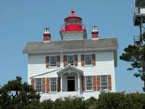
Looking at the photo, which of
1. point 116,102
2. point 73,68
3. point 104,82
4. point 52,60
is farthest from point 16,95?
point 104,82

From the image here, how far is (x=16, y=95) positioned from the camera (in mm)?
19047

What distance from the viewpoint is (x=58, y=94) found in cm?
2691

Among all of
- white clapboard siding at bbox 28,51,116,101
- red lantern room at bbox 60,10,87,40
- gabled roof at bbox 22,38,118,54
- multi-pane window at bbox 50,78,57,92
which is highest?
red lantern room at bbox 60,10,87,40

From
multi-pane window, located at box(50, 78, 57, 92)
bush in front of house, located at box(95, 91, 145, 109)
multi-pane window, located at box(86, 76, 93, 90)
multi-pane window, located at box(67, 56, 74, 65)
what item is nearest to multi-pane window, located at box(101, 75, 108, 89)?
multi-pane window, located at box(86, 76, 93, 90)

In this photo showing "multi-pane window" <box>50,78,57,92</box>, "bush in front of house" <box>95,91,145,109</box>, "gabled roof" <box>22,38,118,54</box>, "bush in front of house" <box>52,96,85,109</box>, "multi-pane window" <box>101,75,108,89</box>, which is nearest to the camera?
"bush in front of house" <box>95,91,145,109</box>

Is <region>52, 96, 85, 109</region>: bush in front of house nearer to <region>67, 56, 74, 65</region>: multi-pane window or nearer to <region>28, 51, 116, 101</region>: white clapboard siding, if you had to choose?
<region>28, 51, 116, 101</region>: white clapboard siding

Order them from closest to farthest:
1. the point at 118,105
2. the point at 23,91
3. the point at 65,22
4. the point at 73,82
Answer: the point at 118,105 < the point at 23,91 < the point at 73,82 < the point at 65,22

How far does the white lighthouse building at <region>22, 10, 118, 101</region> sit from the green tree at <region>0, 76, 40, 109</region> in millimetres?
7925

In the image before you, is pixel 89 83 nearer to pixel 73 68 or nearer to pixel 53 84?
pixel 73 68

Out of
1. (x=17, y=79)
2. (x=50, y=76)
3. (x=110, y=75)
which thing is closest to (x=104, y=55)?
(x=110, y=75)

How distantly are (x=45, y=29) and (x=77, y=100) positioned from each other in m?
17.9

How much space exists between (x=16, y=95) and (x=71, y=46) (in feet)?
37.9

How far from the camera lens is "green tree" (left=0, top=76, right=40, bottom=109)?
1816 cm

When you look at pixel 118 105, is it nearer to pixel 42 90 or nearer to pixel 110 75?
pixel 110 75
